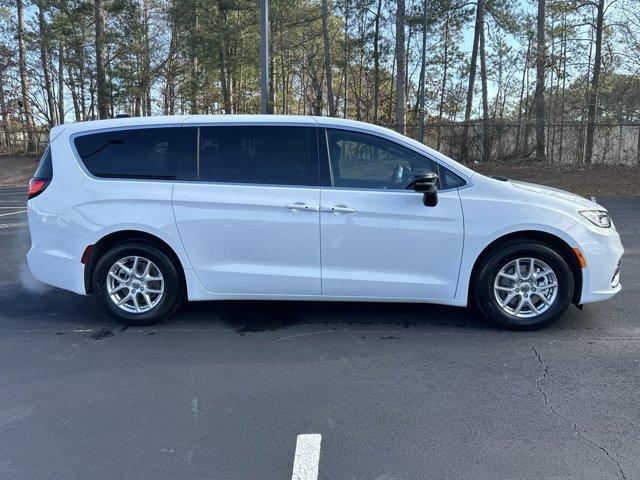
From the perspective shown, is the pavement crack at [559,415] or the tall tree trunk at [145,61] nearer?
the pavement crack at [559,415]

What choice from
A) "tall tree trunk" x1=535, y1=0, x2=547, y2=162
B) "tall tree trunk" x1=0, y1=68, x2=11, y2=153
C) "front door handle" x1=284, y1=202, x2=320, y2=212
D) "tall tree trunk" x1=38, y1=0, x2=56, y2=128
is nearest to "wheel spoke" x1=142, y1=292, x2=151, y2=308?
"front door handle" x1=284, y1=202, x2=320, y2=212

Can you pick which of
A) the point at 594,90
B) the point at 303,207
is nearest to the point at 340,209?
the point at 303,207

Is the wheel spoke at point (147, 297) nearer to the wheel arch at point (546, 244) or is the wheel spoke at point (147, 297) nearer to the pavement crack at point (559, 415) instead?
the wheel arch at point (546, 244)

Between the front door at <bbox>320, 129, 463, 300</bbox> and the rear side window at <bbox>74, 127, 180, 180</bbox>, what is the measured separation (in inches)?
57.1

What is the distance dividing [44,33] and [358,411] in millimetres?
33675

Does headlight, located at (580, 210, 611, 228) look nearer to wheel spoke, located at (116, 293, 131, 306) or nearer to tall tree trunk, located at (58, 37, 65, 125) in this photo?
wheel spoke, located at (116, 293, 131, 306)

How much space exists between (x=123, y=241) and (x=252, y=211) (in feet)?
4.11

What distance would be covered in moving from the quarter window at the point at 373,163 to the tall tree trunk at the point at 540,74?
62.7ft

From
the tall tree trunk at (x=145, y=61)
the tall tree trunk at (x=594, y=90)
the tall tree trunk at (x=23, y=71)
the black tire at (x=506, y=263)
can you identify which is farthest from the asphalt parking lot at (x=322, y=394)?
the tall tree trunk at (x=23, y=71)

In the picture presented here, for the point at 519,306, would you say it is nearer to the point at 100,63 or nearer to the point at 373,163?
the point at 373,163

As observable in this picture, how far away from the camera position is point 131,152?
15.9ft

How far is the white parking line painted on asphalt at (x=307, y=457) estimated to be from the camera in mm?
2721

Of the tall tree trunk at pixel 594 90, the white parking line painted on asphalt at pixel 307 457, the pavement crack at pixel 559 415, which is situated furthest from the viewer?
the tall tree trunk at pixel 594 90

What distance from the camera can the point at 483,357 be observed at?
4.14m
